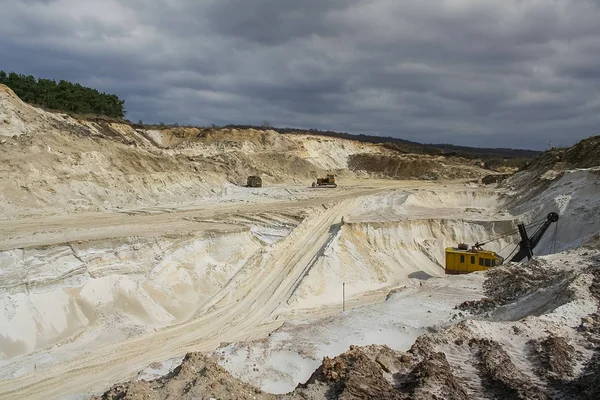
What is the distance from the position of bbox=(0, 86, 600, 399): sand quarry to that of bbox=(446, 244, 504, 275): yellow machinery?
2.37m

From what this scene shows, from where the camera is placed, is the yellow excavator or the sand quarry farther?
the yellow excavator

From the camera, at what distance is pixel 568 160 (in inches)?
1254

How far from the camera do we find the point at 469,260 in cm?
1842

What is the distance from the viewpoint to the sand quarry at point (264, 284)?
7.59 meters

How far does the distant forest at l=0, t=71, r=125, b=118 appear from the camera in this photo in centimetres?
4566

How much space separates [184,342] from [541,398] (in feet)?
32.0

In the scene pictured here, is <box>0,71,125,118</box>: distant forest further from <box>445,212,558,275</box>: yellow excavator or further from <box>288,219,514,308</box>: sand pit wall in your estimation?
<box>445,212,558,275</box>: yellow excavator

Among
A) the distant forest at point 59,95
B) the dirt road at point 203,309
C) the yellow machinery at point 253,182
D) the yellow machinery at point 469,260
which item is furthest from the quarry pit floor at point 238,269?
the distant forest at point 59,95

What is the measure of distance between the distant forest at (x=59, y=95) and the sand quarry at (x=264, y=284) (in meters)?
13.5

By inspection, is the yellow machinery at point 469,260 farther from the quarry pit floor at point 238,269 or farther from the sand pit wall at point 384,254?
the quarry pit floor at point 238,269

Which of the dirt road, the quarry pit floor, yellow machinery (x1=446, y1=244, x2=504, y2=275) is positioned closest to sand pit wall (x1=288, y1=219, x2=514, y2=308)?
the quarry pit floor

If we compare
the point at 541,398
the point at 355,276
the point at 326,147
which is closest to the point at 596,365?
the point at 541,398

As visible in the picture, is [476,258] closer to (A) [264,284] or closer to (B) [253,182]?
(A) [264,284]

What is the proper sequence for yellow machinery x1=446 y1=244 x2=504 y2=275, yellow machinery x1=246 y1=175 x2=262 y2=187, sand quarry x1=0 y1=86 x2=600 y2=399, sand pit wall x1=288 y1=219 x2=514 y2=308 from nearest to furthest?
sand quarry x1=0 y1=86 x2=600 y2=399 → yellow machinery x1=446 y1=244 x2=504 y2=275 → sand pit wall x1=288 y1=219 x2=514 y2=308 → yellow machinery x1=246 y1=175 x2=262 y2=187
